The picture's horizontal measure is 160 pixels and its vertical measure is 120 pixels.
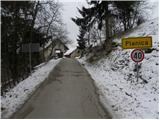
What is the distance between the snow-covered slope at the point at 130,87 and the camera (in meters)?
9.70

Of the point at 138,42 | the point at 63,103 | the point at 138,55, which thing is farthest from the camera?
the point at 138,42

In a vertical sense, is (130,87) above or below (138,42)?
below

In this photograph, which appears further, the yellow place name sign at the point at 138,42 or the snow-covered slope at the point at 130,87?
the yellow place name sign at the point at 138,42

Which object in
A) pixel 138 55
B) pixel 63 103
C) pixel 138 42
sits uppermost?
pixel 138 42

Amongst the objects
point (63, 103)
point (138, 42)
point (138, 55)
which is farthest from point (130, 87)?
point (63, 103)

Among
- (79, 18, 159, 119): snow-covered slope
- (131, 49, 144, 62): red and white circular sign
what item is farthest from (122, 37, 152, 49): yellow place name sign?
(79, 18, 159, 119): snow-covered slope

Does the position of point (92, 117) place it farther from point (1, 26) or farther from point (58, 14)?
point (58, 14)

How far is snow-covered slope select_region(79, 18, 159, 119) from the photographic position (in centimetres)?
970

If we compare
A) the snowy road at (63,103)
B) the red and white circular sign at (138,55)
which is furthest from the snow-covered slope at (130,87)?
the red and white circular sign at (138,55)

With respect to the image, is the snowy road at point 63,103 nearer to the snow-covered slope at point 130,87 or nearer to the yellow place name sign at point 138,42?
the snow-covered slope at point 130,87

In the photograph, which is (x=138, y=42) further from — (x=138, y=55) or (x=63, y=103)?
(x=63, y=103)

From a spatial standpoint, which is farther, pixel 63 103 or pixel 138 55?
pixel 138 55

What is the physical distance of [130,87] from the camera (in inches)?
578

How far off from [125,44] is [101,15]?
18188 millimetres
